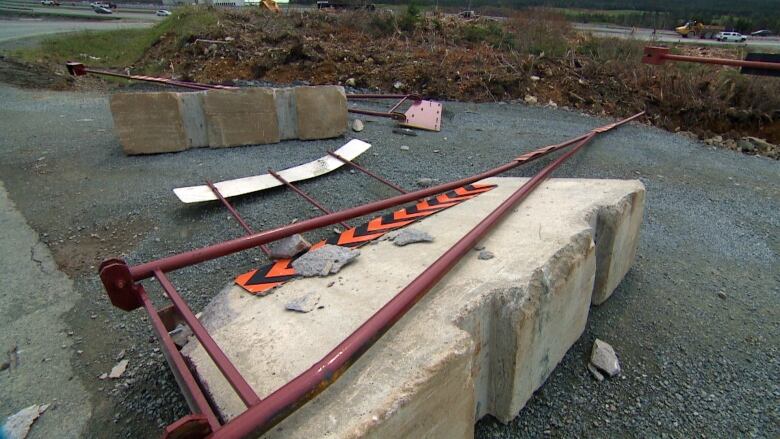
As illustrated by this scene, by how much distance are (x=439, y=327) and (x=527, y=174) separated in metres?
4.07

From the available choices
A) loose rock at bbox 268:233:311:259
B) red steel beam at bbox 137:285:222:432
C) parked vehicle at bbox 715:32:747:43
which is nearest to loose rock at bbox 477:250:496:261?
loose rock at bbox 268:233:311:259

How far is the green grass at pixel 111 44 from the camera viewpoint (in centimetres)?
1436

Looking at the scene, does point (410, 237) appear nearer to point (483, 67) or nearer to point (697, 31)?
point (483, 67)

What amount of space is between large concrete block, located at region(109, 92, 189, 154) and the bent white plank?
5.77 feet

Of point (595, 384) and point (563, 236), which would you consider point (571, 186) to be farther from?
point (595, 384)

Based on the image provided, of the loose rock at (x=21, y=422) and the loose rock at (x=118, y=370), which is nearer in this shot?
the loose rock at (x=21, y=422)

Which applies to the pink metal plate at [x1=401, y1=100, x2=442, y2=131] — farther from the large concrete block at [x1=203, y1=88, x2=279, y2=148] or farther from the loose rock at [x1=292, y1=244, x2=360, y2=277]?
the loose rock at [x1=292, y1=244, x2=360, y2=277]

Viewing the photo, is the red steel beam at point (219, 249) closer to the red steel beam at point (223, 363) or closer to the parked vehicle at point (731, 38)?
the red steel beam at point (223, 363)

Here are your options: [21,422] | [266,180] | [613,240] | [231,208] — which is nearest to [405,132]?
[266,180]

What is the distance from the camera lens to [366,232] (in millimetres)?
3492

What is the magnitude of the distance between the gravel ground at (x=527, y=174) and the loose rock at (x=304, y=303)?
0.86m

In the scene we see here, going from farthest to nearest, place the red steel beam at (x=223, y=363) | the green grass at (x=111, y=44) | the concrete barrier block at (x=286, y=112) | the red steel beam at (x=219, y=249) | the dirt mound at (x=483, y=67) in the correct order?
1. the green grass at (x=111, y=44)
2. the dirt mound at (x=483, y=67)
3. the concrete barrier block at (x=286, y=112)
4. the red steel beam at (x=219, y=249)
5. the red steel beam at (x=223, y=363)

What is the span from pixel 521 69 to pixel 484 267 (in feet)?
31.8

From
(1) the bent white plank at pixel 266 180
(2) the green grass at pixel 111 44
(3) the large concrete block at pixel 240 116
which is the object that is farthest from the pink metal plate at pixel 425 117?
(2) the green grass at pixel 111 44
